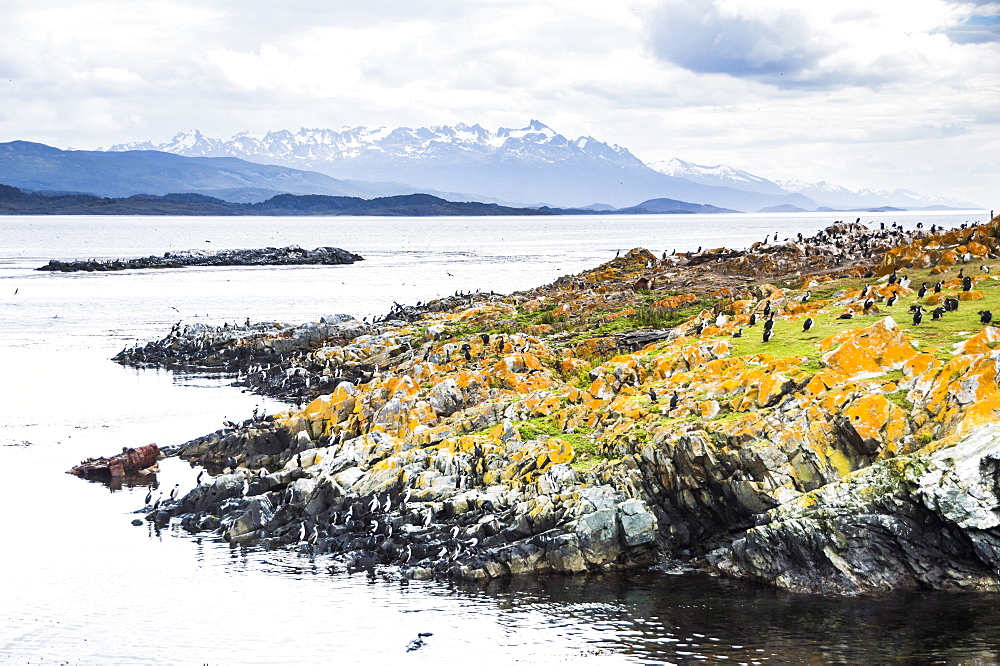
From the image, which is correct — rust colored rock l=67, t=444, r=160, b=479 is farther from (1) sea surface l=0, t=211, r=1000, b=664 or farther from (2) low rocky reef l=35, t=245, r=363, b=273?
(2) low rocky reef l=35, t=245, r=363, b=273

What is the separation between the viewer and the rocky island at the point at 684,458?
21.8 m

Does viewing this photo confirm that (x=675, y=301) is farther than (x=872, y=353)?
Yes

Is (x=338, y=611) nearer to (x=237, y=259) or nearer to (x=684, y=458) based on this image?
(x=684, y=458)

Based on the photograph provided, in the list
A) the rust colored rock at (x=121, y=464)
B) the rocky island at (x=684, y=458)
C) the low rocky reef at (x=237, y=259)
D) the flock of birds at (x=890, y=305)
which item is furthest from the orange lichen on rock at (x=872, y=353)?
the low rocky reef at (x=237, y=259)

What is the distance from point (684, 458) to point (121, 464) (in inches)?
825

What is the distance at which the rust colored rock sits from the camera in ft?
112

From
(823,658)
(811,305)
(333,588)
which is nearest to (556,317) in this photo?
(811,305)

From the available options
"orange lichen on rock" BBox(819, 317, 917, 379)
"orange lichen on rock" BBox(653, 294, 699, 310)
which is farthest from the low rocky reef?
"orange lichen on rock" BBox(819, 317, 917, 379)

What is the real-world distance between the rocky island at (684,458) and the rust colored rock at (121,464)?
127 cm

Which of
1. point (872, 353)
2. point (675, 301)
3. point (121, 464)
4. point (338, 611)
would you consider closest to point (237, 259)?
point (675, 301)

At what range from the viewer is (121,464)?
34.7 m

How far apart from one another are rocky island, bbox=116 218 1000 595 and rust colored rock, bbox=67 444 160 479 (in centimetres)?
127

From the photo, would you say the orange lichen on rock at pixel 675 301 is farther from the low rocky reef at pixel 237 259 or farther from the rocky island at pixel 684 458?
the low rocky reef at pixel 237 259

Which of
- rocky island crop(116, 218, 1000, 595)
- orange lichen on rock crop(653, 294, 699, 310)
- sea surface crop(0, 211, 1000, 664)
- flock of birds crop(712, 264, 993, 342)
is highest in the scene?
flock of birds crop(712, 264, 993, 342)
